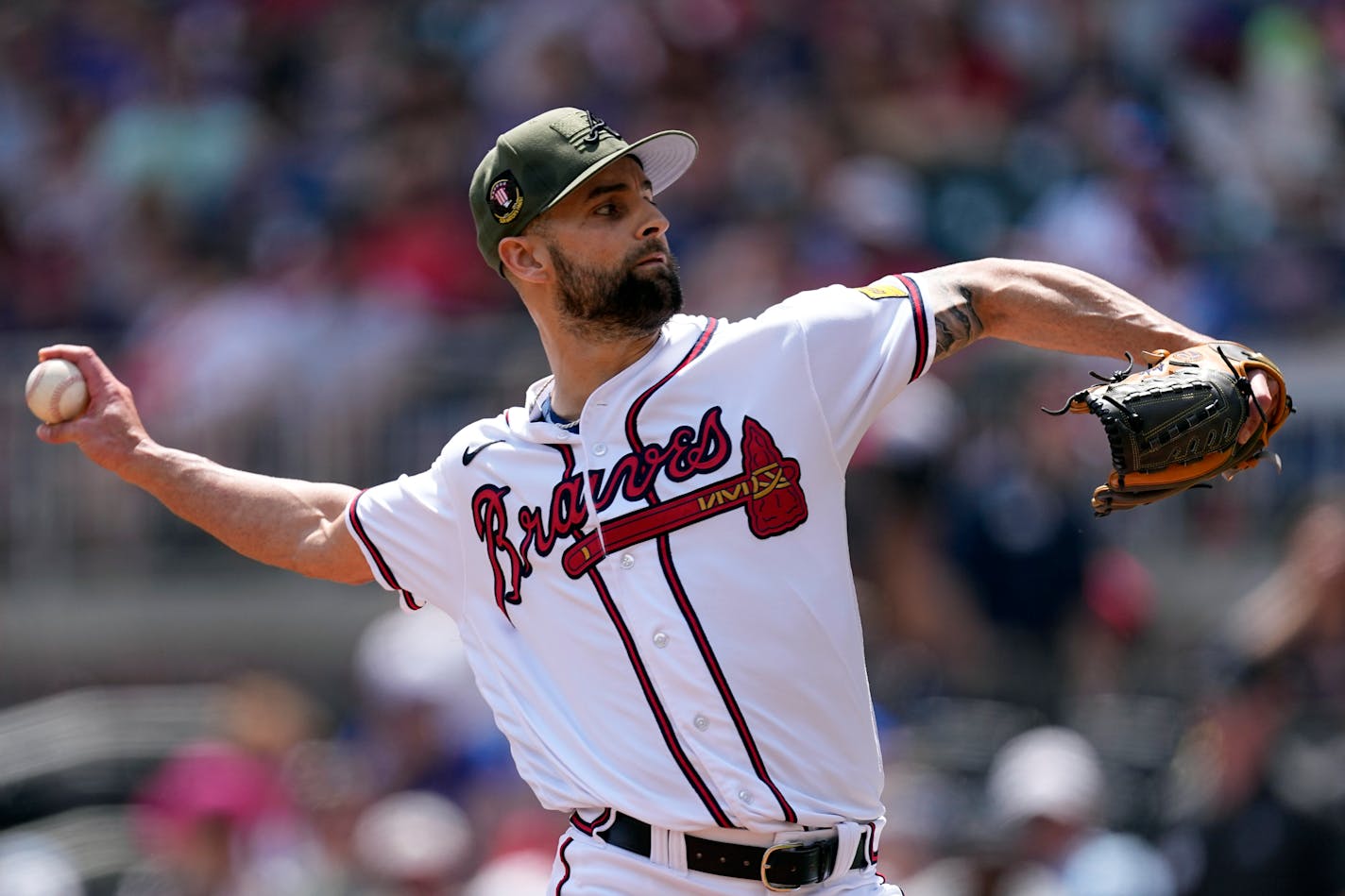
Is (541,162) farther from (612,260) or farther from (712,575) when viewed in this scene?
(712,575)

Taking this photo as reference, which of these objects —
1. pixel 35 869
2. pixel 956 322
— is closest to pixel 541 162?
pixel 956 322

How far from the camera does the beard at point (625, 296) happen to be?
12.8 feet

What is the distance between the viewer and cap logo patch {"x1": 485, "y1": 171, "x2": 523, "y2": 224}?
3.97m

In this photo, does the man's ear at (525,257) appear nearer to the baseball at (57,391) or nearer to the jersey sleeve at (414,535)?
the jersey sleeve at (414,535)

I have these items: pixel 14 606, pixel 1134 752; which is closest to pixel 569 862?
pixel 1134 752

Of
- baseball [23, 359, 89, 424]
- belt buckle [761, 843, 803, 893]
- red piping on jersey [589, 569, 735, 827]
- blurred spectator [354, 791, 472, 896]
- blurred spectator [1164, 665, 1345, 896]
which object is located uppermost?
baseball [23, 359, 89, 424]

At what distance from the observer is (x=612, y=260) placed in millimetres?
3936

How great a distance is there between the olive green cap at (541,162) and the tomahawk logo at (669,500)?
503 millimetres

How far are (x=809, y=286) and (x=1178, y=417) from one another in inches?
227

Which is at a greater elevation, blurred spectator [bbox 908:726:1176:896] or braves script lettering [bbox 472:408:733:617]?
braves script lettering [bbox 472:408:733:617]

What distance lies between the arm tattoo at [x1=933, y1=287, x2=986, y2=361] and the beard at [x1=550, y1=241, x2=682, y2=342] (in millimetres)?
498

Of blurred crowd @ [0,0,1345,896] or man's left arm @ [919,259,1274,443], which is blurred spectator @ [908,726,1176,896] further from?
man's left arm @ [919,259,1274,443]

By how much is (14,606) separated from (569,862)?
22.9ft

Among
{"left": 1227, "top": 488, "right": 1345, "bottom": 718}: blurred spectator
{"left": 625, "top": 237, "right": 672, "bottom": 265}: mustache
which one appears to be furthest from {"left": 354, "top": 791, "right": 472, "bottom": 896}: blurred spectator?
{"left": 625, "top": 237, "right": 672, "bottom": 265}: mustache
